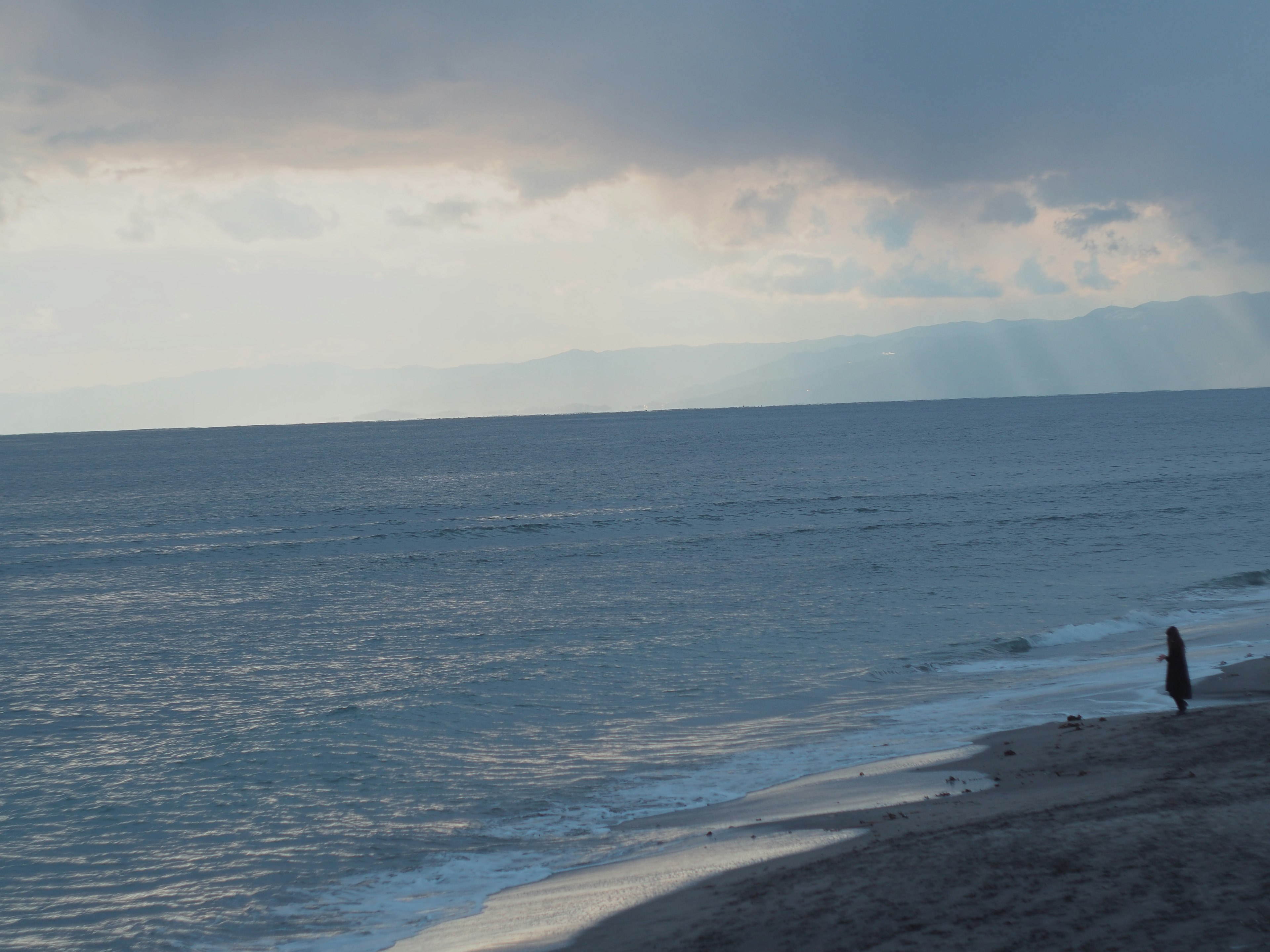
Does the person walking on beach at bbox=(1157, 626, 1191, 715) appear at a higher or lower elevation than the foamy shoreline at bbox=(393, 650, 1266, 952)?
higher

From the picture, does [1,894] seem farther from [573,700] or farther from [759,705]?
[759,705]

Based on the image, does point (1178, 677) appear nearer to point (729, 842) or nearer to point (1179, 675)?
point (1179, 675)

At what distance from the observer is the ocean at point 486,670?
43.7 ft

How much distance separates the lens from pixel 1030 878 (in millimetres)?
9156

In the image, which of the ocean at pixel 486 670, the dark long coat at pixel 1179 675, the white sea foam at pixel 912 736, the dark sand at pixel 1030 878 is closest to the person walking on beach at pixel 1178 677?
the dark long coat at pixel 1179 675

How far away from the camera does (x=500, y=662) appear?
25.6m

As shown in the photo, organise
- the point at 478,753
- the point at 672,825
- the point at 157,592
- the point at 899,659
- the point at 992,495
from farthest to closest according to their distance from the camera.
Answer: the point at 992,495 → the point at 157,592 → the point at 899,659 → the point at 478,753 → the point at 672,825

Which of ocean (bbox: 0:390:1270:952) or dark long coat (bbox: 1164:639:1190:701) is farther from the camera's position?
dark long coat (bbox: 1164:639:1190:701)

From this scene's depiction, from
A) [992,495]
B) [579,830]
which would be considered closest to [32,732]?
[579,830]

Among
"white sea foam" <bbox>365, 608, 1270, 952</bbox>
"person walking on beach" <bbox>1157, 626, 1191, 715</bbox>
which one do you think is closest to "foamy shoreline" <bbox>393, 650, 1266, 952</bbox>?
"white sea foam" <bbox>365, 608, 1270, 952</bbox>

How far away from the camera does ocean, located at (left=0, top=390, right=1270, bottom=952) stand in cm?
1333

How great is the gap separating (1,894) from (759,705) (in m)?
14.4

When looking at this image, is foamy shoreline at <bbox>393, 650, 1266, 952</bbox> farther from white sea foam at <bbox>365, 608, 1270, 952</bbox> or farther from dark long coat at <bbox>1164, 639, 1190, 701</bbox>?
dark long coat at <bbox>1164, 639, 1190, 701</bbox>

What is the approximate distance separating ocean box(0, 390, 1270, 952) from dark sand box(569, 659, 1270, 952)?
3306 mm
